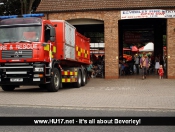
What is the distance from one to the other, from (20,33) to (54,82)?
2698 mm

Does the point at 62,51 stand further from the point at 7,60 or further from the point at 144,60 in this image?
the point at 144,60

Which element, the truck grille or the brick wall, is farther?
the brick wall

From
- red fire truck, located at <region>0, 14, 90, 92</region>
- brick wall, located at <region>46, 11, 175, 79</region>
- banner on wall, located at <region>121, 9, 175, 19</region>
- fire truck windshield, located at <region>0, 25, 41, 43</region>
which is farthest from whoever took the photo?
brick wall, located at <region>46, 11, 175, 79</region>

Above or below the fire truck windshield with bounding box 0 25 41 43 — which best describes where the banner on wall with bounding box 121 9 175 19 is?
above

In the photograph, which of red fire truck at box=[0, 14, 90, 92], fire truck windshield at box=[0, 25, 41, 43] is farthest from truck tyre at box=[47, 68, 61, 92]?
fire truck windshield at box=[0, 25, 41, 43]

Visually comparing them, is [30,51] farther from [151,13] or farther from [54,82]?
[151,13]

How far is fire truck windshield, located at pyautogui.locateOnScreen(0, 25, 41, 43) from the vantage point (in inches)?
570

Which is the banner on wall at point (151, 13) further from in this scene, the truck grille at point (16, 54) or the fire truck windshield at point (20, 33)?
the truck grille at point (16, 54)

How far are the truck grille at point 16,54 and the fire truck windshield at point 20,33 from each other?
19.6 inches

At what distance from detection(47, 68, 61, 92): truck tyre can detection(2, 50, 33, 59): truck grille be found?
1.59 meters

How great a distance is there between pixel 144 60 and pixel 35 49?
1037 cm

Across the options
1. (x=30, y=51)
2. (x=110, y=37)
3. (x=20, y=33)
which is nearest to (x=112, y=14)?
(x=110, y=37)

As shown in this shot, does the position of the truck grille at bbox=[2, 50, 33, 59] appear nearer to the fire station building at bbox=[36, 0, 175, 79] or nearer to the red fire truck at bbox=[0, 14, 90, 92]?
the red fire truck at bbox=[0, 14, 90, 92]

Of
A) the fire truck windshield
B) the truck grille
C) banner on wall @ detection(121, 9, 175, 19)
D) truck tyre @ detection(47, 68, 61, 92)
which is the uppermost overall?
banner on wall @ detection(121, 9, 175, 19)
